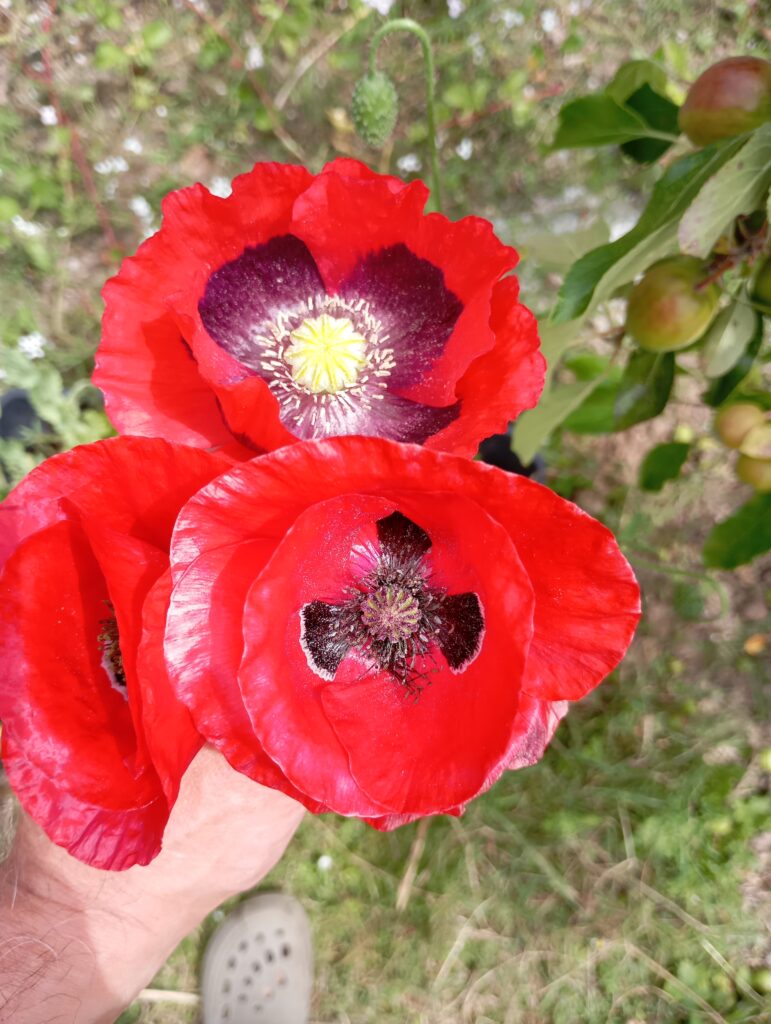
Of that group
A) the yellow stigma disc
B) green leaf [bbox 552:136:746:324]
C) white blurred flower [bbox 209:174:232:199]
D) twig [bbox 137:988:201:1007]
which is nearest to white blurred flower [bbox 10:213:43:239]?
white blurred flower [bbox 209:174:232:199]

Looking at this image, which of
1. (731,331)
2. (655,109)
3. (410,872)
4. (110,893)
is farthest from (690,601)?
(110,893)

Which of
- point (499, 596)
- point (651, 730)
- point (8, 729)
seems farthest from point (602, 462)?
point (8, 729)

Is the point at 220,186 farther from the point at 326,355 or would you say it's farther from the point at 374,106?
the point at 326,355

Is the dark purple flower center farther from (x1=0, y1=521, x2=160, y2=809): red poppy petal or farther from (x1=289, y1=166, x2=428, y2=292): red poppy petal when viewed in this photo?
(x1=0, y1=521, x2=160, y2=809): red poppy petal

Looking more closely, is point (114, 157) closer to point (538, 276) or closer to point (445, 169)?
point (445, 169)

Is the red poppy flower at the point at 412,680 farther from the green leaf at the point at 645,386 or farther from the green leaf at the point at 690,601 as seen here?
the green leaf at the point at 690,601

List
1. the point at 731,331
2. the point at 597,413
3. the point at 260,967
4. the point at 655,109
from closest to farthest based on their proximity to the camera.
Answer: the point at 731,331 → the point at 655,109 → the point at 597,413 → the point at 260,967

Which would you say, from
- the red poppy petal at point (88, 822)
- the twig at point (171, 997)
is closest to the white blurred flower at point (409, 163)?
the red poppy petal at point (88, 822)
